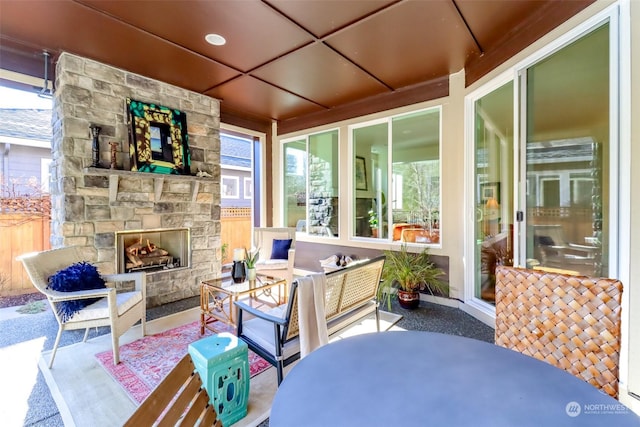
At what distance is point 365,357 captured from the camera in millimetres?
1025

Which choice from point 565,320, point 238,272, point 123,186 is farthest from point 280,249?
point 565,320

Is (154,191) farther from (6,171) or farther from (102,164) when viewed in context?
(6,171)

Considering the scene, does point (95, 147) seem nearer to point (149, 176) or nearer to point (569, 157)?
point (149, 176)

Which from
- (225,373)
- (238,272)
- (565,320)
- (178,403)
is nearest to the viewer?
(178,403)

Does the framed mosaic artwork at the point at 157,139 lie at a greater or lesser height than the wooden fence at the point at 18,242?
greater

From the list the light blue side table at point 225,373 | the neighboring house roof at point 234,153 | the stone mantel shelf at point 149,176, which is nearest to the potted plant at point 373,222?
the stone mantel shelf at point 149,176

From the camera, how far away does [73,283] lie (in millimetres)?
2443

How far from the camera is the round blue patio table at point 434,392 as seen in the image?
0.73 meters

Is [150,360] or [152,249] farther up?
[152,249]

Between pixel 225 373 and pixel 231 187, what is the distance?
6.89 meters

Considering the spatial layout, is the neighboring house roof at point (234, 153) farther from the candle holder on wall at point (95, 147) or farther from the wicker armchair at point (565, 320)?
the wicker armchair at point (565, 320)

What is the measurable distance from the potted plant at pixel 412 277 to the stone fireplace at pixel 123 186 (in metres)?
2.48

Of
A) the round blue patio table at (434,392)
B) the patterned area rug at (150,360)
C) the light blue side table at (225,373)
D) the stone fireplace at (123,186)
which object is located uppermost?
the stone fireplace at (123,186)

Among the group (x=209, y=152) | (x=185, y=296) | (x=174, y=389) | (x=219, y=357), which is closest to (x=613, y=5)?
(x=174, y=389)
